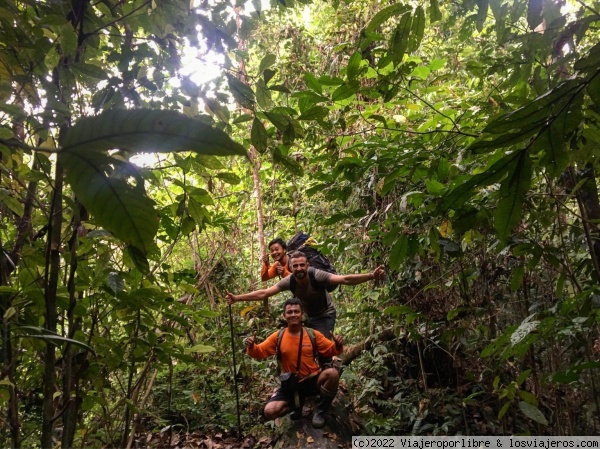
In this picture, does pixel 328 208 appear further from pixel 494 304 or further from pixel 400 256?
pixel 400 256

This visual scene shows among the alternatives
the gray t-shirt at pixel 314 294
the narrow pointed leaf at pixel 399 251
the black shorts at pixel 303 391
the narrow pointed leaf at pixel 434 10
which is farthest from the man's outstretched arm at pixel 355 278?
the narrow pointed leaf at pixel 434 10

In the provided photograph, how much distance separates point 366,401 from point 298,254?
204 centimetres

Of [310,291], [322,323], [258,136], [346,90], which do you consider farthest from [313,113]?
[322,323]

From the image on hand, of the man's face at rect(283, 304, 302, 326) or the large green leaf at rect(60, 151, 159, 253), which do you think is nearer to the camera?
the large green leaf at rect(60, 151, 159, 253)

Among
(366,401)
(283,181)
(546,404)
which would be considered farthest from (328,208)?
(546,404)

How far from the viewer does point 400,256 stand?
199cm

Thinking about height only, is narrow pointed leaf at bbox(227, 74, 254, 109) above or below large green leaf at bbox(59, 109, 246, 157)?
above

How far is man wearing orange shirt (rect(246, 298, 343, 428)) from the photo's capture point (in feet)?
14.4

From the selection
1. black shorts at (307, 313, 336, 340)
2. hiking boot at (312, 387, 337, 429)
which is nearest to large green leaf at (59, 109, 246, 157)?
hiking boot at (312, 387, 337, 429)

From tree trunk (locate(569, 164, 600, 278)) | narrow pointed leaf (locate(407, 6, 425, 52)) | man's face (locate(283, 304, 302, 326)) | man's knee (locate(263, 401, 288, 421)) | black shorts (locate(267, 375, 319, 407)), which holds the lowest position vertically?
man's knee (locate(263, 401, 288, 421))

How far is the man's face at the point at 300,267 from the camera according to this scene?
473 centimetres

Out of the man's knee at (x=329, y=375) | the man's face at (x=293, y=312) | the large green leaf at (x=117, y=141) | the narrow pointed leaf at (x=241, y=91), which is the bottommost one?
the man's knee at (x=329, y=375)

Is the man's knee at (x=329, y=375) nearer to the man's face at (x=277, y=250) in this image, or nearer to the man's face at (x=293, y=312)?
the man's face at (x=293, y=312)

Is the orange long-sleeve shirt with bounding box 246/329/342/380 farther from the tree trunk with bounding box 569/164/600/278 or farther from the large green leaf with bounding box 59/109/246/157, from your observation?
the large green leaf with bounding box 59/109/246/157
